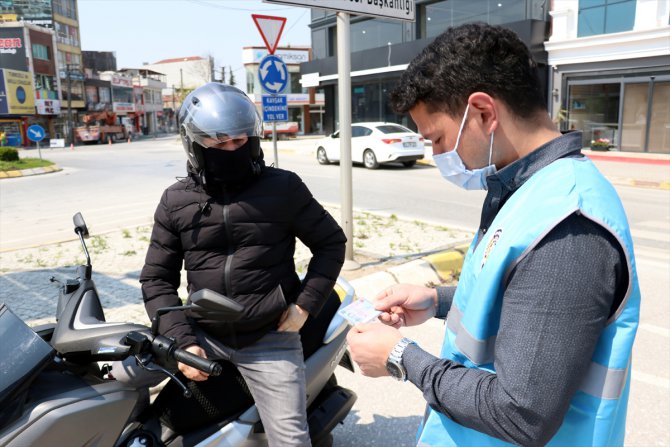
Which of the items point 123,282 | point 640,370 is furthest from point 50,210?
point 640,370

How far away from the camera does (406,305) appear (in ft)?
5.68

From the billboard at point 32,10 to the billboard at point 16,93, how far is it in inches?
512

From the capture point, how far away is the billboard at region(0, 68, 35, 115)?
42.6m

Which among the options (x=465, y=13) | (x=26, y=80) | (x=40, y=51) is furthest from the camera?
(x=40, y=51)

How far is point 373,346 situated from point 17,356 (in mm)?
1120

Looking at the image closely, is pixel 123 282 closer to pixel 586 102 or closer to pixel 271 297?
pixel 271 297

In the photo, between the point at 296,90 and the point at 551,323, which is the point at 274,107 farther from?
the point at 296,90

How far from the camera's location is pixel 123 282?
5.41 m

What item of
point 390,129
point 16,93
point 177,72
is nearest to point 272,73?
point 390,129

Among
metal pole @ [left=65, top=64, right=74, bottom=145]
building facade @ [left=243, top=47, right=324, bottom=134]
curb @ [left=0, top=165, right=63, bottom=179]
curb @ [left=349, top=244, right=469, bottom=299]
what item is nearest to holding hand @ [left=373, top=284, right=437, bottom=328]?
curb @ [left=349, top=244, right=469, bottom=299]

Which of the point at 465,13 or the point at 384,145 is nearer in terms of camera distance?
the point at 384,145

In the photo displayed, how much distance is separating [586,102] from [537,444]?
21.9 m

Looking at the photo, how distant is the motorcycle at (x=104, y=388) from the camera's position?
5.35 ft

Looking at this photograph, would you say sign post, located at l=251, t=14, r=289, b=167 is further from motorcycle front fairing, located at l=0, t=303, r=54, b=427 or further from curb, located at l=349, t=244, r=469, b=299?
motorcycle front fairing, located at l=0, t=303, r=54, b=427
